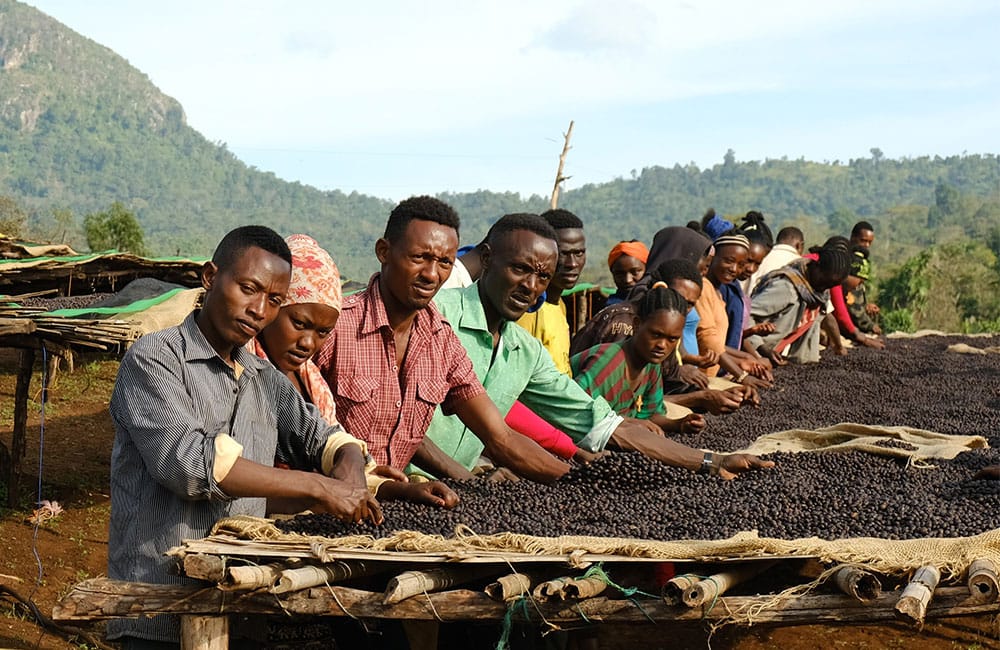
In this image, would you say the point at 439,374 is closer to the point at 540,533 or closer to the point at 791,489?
the point at 540,533

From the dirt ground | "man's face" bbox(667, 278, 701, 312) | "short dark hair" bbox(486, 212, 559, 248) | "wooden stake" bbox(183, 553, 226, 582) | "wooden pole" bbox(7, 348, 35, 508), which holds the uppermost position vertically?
"short dark hair" bbox(486, 212, 559, 248)

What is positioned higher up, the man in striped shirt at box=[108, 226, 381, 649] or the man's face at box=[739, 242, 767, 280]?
the man's face at box=[739, 242, 767, 280]

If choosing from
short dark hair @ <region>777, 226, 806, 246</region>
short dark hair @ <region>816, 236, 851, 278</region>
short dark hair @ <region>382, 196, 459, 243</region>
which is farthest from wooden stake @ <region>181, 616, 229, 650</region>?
short dark hair @ <region>777, 226, 806, 246</region>

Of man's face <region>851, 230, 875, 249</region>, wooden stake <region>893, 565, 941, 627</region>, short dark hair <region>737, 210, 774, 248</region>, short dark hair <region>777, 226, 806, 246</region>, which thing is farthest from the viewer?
man's face <region>851, 230, 875, 249</region>

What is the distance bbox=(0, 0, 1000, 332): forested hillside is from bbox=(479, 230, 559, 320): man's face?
156 feet

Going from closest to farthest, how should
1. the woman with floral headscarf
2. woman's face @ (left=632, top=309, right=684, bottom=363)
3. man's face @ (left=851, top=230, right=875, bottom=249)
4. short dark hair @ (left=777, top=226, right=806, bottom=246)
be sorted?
the woman with floral headscarf → woman's face @ (left=632, top=309, right=684, bottom=363) → short dark hair @ (left=777, top=226, right=806, bottom=246) → man's face @ (left=851, top=230, right=875, bottom=249)

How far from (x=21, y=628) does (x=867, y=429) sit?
3956mm

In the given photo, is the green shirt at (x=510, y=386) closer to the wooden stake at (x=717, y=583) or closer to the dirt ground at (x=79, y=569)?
the dirt ground at (x=79, y=569)

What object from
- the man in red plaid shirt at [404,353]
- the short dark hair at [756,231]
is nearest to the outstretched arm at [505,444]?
the man in red plaid shirt at [404,353]

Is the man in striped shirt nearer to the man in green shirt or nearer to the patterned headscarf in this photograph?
the patterned headscarf

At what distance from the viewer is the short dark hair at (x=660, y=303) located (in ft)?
15.8

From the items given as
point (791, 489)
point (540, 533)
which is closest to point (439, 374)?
point (540, 533)

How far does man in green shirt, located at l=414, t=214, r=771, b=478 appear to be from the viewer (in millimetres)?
3754

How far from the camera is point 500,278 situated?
376cm
